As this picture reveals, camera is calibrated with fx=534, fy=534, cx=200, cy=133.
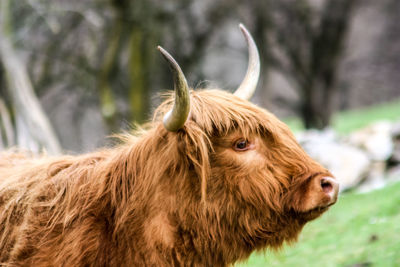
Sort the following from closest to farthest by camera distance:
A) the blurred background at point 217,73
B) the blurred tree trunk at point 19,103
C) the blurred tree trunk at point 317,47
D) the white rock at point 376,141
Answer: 1. the blurred background at point 217,73
2. the white rock at point 376,141
3. the blurred tree trunk at point 19,103
4. the blurred tree trunk at point 317,47

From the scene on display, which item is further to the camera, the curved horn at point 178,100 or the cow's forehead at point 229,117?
the cow's forehead at point 229,117

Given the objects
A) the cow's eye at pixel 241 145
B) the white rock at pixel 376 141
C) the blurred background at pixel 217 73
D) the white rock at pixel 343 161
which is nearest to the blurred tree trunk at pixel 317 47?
the blurred background at pixel 217 73

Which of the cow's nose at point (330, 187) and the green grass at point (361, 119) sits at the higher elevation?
the cow's nose at point (330, 187)

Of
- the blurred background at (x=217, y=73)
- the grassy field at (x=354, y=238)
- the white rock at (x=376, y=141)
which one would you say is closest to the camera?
the grassy field at (x=354, y=238)

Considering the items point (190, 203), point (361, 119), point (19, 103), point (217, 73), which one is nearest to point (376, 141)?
point (19, 103)

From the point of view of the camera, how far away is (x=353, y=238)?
20.1 feet

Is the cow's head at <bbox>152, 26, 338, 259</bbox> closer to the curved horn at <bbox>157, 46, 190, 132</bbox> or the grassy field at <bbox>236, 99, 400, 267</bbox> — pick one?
the curved horn at <bbox>157, 46, 190, 132</bbox>

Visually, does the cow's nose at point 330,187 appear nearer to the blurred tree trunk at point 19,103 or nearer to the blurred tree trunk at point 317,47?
the blurred tree trunk at point 19,103

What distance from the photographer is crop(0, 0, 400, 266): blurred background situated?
23.1ft

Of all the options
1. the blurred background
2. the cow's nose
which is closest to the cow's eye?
the cow's nose

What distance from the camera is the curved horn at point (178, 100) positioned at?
3.13m

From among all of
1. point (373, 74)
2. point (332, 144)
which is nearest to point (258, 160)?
point (332, 144)

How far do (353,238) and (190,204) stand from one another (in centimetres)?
327

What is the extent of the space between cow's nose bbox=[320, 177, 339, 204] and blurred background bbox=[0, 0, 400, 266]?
178cm
